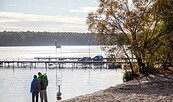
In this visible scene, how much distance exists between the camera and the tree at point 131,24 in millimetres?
32812

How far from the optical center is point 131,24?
108 feet

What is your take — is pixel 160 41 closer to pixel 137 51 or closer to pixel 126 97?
pixel 137 51

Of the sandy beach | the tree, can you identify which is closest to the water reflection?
the tree

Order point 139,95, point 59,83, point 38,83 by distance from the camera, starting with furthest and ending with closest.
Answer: point 59,83, point 38,83, point 139,95

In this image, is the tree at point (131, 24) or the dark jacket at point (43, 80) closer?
the dark jacket at point (43, 80)

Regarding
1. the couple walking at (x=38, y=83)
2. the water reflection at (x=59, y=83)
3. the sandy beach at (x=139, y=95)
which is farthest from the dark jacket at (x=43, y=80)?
the water reflection at (x=59, y=83)

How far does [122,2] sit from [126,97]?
1436cm

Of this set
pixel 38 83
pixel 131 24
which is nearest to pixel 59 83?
pixel 131 24

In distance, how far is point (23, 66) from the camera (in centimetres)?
8725

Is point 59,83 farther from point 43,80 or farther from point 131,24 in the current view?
point 43,80

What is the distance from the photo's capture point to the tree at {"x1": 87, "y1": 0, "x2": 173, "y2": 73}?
32.8m

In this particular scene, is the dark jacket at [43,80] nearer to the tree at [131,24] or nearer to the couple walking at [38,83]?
the couple walking at [38,83]

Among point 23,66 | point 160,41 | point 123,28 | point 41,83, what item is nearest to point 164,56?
point 160,41

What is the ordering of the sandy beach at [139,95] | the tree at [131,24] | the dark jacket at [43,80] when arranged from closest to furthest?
the sandy beach at [139,95]
the dark jacket at [43,80]
the tree at [131,24]
